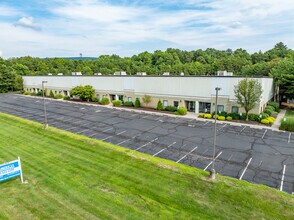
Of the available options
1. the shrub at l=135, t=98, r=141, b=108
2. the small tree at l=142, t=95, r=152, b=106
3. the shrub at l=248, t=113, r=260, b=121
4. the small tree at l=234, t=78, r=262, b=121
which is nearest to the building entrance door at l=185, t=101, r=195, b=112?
the small tree at l=142, t=95, r=152, b=106

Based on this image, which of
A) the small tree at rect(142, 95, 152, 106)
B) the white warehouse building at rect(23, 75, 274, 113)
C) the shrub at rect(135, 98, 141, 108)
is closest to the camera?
the white warehouse building at rect(23, 75, 274, 113)

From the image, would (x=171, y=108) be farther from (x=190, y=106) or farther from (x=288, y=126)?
(x=288, y=126)

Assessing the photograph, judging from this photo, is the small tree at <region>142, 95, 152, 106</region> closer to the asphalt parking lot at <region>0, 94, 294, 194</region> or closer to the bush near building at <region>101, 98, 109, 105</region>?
the asphalt parking lot at <region>0, 94, 294, 194</region>

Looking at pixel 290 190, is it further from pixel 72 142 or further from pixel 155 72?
pixel 155 72

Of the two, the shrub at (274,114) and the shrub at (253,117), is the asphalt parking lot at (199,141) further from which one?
the shrub at (274,114)

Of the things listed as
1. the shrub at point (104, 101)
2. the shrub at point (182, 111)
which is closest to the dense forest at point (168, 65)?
the shrub at point (182, 111)

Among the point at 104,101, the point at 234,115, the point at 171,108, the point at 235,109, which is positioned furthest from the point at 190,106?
the point at 104,101
